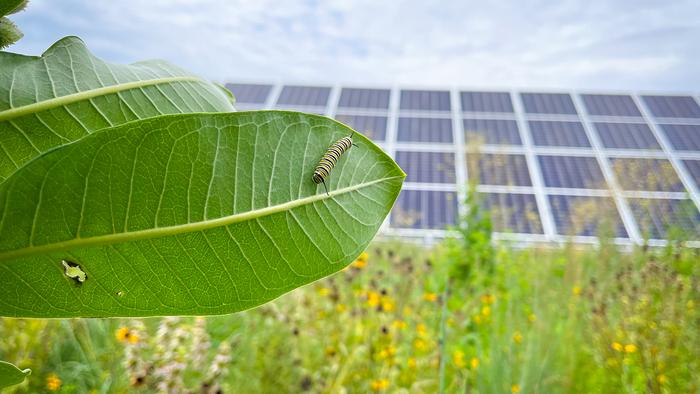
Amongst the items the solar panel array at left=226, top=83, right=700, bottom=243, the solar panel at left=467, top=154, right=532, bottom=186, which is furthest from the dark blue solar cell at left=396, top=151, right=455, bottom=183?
the solar panel at left=467, top=154, right=532, bottom=186

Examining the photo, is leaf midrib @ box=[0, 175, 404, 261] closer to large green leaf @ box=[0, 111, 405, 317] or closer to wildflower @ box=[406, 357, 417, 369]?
large green leaf @ box=[0, 111, 405, 317]

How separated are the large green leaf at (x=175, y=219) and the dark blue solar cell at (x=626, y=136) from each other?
24.9ft

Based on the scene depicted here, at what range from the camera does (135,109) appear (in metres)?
0.25

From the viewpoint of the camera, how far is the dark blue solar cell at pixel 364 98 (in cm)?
809

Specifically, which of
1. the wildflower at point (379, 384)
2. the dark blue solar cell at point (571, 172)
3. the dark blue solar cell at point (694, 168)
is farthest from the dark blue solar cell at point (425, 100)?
the wildflower at point (379, 384)

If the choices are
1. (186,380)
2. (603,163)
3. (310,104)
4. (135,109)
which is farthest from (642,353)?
(310,104)

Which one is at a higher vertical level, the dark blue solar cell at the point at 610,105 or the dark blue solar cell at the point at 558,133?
the dark blue solar cell at the point at 610,105

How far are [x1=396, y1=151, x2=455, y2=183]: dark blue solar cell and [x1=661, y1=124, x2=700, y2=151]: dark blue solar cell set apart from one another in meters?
2.97

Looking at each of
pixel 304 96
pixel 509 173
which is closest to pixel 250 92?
pixel 304 96

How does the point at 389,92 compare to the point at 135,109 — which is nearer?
the point at 135,109

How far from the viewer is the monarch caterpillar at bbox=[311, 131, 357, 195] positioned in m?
0.24

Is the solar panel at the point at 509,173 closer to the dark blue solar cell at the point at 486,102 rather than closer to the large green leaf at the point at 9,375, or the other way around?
the dark blue solar cell at the point at 486,102

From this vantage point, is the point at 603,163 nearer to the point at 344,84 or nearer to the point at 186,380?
the point at 344,84

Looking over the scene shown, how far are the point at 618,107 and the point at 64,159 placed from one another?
29.6 ft
